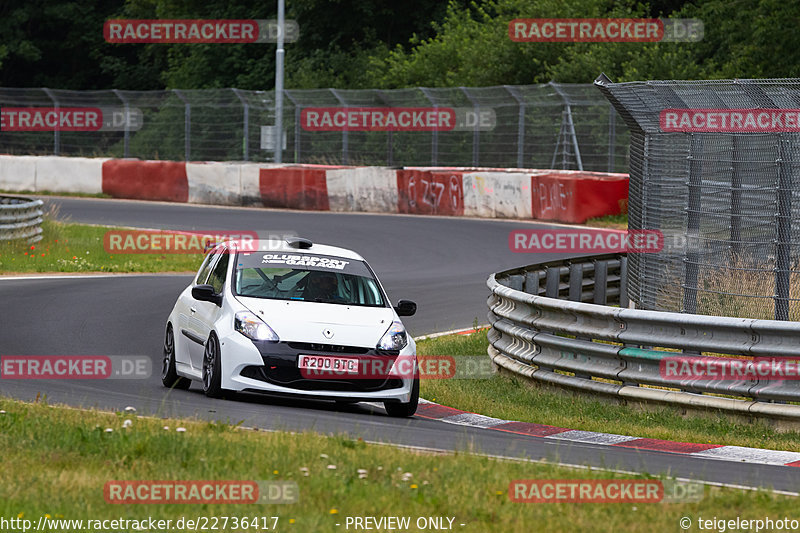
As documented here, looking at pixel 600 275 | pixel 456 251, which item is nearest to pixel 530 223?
pixel 456 251

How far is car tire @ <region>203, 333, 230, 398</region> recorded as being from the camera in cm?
1070

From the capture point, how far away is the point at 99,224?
3009 cm

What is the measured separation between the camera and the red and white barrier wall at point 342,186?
97.9ft

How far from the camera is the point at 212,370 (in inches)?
426

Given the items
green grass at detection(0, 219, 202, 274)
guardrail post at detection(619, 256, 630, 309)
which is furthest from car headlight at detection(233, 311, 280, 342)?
green grass at detection(0, 219, 202, 274)

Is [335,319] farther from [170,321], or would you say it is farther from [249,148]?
[249,148]

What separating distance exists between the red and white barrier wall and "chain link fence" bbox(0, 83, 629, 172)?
0.89 metres

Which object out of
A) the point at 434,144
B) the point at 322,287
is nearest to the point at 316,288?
the point at 322,287

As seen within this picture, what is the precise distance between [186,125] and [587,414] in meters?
29.6

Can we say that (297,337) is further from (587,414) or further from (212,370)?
(587,414)

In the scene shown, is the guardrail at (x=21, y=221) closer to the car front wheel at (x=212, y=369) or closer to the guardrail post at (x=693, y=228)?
the car front wheel at (x=212, y=369)

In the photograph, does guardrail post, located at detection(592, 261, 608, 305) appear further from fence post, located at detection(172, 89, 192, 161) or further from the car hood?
fence post, located at detection(172, 89, 192, 161)

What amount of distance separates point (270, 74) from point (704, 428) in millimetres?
46539

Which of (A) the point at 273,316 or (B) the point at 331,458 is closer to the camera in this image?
(B) the point at 331,458
